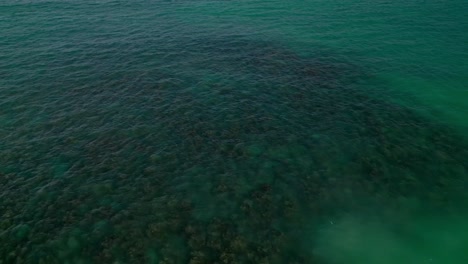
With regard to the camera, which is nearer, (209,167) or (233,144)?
(209,167)

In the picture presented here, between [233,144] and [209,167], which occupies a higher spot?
[233,144]

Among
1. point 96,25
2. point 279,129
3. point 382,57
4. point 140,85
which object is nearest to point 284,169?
point 279,129

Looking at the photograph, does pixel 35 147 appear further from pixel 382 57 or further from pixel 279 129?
pixel 382 57

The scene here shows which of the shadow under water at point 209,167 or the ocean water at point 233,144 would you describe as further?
the ocean water at point 233,144
